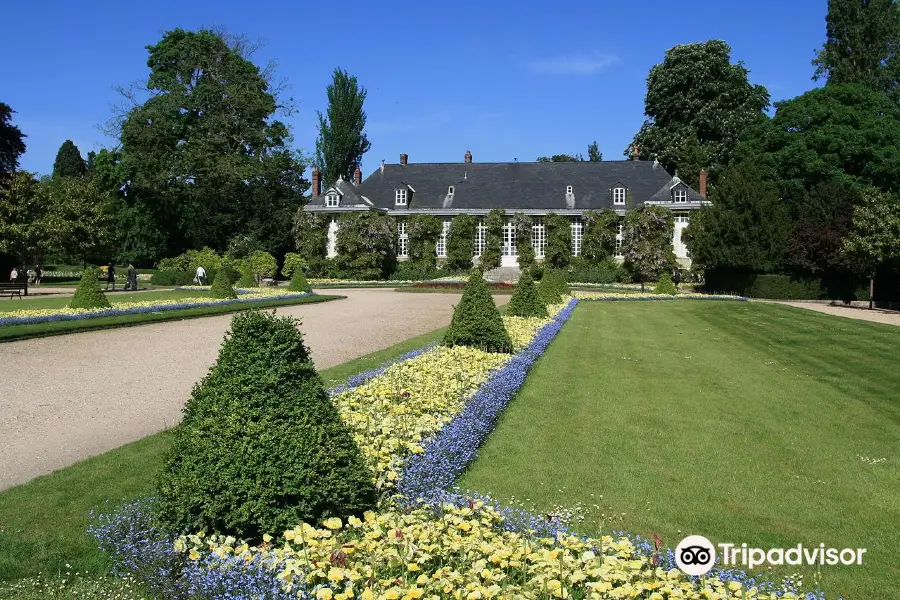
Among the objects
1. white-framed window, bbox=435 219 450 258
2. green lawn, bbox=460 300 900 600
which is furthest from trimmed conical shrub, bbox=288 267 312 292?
green lawn, bbox=460 300 900 600

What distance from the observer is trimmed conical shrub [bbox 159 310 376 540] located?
4.02 meters

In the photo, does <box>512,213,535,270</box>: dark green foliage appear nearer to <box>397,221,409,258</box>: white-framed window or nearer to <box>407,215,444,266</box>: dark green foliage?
<box>407,215,444,266</box>: dark green foliage

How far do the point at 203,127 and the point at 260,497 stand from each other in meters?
45.4

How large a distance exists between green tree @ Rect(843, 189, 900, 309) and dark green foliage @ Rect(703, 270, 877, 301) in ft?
8.99

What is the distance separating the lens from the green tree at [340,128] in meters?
54.5

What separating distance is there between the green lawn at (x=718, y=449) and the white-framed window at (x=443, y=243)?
1369 inches

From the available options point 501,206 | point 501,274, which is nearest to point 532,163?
point 501,206

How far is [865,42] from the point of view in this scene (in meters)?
38.7

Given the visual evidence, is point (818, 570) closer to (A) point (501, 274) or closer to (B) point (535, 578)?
(B) point (535, 578)

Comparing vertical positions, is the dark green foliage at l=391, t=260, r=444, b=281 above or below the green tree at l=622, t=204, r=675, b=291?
below

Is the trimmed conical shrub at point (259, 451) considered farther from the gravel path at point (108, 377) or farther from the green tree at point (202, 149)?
the green tree at point (202, 149)

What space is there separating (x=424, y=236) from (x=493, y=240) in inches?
183

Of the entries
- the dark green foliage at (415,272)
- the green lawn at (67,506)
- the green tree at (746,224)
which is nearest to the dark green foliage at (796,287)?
the green tree at (746,224)

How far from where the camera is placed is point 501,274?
45.7 m
